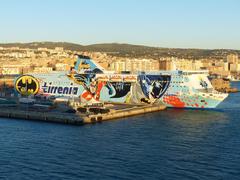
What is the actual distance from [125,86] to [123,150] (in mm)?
24193

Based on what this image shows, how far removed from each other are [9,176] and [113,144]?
823cm

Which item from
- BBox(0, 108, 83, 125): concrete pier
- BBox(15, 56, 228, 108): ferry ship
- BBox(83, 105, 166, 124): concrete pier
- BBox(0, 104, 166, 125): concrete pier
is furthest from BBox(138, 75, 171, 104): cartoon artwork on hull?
BBox(0, 108, 83, 125): concrete pier

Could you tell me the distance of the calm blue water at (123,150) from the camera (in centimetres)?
2147

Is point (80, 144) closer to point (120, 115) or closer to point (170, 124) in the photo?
point (170, 124)

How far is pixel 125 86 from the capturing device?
49.7 meters

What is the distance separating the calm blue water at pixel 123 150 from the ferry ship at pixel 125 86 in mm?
8113

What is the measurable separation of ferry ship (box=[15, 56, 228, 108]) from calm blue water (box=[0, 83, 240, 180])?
26.6 feet

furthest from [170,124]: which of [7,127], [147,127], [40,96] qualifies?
[40,96]

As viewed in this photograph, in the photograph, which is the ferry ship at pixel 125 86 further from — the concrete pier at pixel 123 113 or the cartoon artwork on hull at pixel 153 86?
the concrete pier at pixel 123 113

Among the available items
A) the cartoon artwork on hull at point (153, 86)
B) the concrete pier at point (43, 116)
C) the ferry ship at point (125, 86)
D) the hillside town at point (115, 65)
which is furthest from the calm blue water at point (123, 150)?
the hillside town at point (115, 65)

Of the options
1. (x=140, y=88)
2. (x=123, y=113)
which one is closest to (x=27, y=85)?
(x=140, y=88)

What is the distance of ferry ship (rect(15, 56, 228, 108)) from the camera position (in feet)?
151

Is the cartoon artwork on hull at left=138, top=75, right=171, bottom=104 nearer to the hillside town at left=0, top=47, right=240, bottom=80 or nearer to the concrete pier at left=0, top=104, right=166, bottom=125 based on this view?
the concrete pier at left=0, top=104, right=166, bottom=125

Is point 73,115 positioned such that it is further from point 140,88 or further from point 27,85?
point 27,85
